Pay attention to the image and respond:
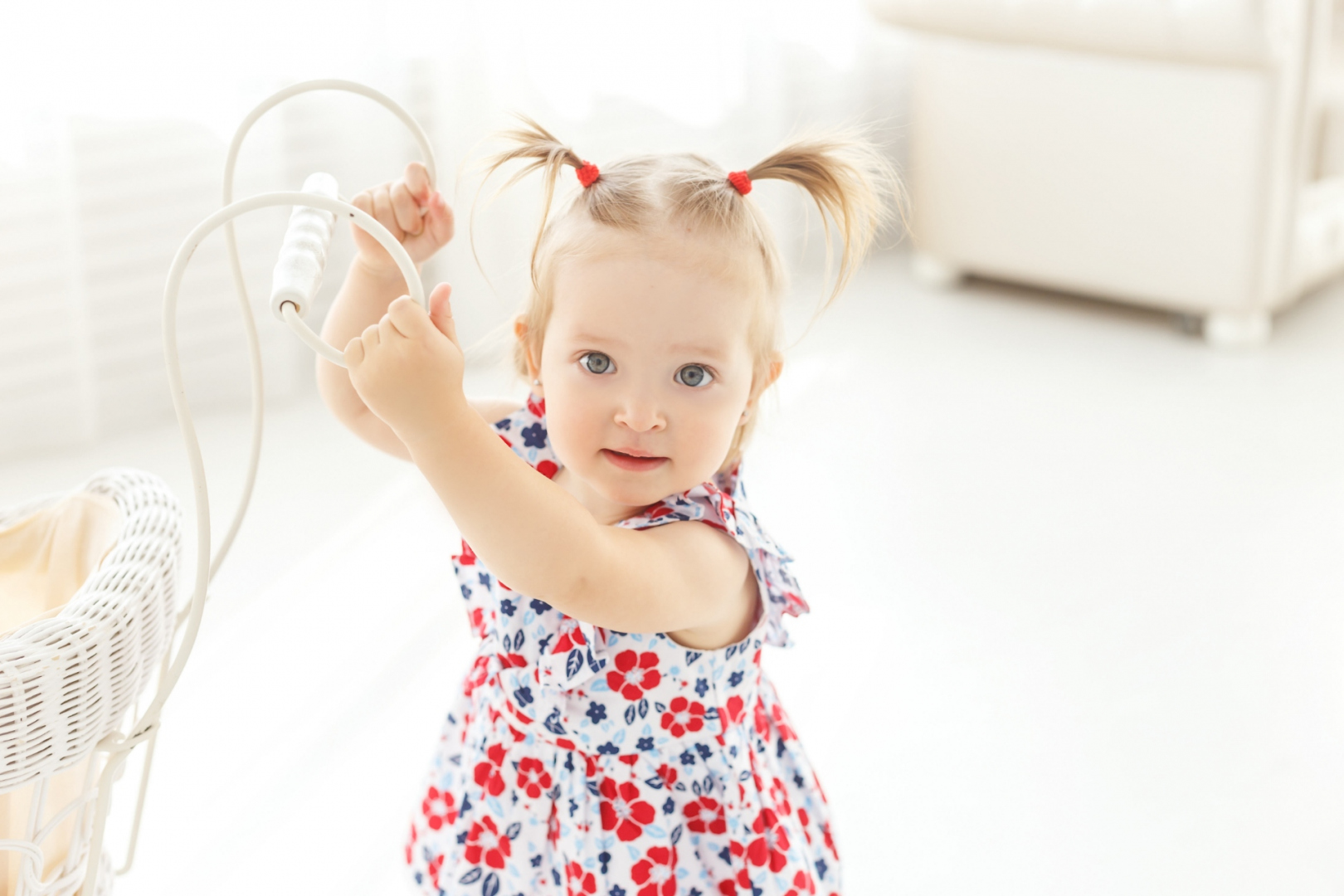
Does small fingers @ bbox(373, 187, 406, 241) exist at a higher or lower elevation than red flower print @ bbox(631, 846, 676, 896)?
higher

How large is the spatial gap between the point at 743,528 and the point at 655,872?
9.3 inches

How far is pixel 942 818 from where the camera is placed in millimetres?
1257

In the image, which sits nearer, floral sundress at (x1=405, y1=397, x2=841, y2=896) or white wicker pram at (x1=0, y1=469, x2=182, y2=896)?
white wicker pram at (x1=0, y1=469, x2=182, y2=896)

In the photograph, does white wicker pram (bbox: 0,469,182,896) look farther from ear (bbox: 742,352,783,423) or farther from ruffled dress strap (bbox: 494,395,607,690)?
ear (bbox: 742,352,783,423)

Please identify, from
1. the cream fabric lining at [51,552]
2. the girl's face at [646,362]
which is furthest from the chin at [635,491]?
the cream fabric lining at [51,552]

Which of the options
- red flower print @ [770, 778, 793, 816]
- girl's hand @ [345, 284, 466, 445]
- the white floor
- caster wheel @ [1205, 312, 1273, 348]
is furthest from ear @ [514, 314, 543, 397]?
caster wheel @ [1205, 312, 1273, 348]

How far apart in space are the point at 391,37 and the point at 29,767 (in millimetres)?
1506

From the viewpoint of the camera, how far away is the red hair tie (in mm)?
806

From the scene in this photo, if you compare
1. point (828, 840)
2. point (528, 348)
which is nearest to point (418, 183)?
point (528, 348)

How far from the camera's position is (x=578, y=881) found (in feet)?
2.82

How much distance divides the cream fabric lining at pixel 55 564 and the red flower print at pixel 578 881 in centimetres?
31

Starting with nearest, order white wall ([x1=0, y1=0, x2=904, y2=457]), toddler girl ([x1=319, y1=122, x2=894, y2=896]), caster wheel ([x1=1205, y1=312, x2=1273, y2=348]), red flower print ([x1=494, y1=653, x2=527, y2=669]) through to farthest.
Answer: toddler girl ([x1=319, y1=122, x2=894, y2=896])
red flower print ([x1=494, y1=653, x2=527, y2=669])
white wall ([x1=0, y1=0, x2=904, y2=457])
caster wheel ([x1=1205, y1=312, x2=1273, y2=348])

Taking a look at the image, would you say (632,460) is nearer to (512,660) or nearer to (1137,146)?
(512,660)

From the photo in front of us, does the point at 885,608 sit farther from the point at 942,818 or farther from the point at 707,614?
the point at 707,614
